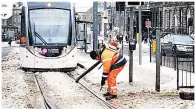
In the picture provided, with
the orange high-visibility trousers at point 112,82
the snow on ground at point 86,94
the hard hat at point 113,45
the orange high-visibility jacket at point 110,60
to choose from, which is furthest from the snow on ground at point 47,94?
the hard hat at point 113,45

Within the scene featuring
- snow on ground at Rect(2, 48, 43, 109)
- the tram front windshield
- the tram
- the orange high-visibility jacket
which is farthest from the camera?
the tram front windshield

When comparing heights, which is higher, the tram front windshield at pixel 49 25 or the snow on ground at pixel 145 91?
the tram front windshield at pixel 49 25

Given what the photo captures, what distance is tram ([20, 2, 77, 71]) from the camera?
77.7 feet

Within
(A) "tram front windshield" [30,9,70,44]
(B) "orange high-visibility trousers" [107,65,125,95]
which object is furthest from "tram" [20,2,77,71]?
(B) "orange high-visibility trousers" [107,65,125,95]

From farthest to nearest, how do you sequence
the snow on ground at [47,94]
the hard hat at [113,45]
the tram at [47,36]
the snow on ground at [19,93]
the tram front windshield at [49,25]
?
the tram front windshield at [49,25] < the tram at [47,36] < the hard hat at [113,45] < the snow on ground at [19,93] < the snow on ground at [47,94]

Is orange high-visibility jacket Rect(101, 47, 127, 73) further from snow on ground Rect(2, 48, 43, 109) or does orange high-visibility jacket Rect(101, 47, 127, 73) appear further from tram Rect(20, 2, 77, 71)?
tram Rect(20, 2, 77, 71)

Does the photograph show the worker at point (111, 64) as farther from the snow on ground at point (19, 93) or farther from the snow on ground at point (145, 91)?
the snow on ground at point (19, 93)

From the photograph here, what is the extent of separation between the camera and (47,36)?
2391 centimetres

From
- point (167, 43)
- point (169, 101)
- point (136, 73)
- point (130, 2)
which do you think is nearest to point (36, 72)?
point (136, 73)

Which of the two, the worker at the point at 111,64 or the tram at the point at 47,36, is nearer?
the worker at the point at 111,64

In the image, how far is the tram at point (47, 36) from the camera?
23.7m

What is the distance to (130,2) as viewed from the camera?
1912 centimetres

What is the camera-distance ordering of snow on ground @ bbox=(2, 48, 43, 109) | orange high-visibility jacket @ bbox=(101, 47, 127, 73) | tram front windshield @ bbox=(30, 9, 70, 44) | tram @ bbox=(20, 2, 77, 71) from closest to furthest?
snow on ground @ bbox=(2, 48, 43, 109) → orange high-visibility jacket @ bbox=(101, 47, 127, 73) → tram @ bbox=(20, 2, 77, 71) → tram front windshield @ bbox=(30, 9, 70, 44)

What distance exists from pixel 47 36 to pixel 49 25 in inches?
20.4
